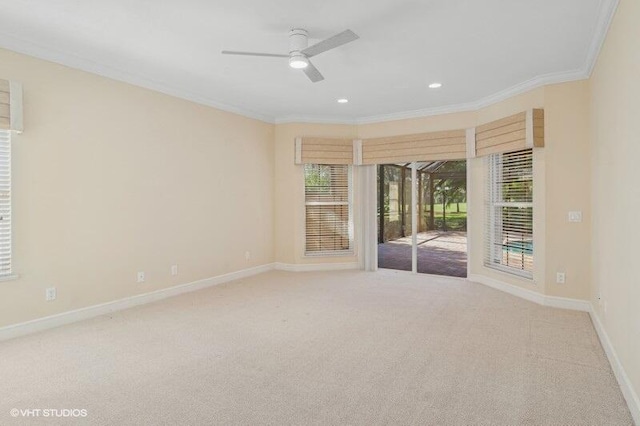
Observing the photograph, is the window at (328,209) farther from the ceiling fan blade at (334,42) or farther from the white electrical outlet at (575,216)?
the ceiling fan blade at (334,42)

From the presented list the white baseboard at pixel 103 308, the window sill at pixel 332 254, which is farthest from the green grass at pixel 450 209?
the white baseboard at pixel 103 308

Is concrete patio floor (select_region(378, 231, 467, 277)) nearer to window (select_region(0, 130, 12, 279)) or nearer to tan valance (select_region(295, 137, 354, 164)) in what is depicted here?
tan valance (select_region(295, 137, 354, 164))

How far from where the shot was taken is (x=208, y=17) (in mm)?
2863

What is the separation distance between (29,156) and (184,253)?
6.65 ft

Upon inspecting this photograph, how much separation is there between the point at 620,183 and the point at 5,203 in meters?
4.88

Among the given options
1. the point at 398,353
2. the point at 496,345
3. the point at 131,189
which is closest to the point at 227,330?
the point at 398,353

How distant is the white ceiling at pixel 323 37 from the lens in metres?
2.74

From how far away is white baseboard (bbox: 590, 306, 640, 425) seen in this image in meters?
2.01

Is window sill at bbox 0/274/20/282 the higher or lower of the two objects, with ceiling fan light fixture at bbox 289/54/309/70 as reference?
lower

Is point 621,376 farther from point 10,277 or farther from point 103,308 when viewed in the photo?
point 10,277

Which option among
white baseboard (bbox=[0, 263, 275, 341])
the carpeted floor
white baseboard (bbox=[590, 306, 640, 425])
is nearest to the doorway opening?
the carpeted floor

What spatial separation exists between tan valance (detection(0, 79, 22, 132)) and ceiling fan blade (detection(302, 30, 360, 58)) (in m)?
2.56

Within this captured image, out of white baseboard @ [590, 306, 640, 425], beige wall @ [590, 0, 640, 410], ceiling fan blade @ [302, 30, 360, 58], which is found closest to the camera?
white baseboard @ [590, 306, 640, 425]

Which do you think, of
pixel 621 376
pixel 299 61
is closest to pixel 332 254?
pixel 299 61
